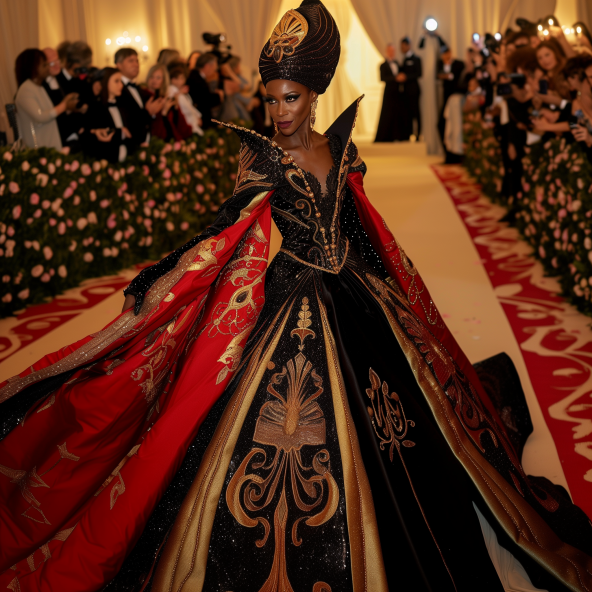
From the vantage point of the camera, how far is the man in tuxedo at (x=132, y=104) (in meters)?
5.18

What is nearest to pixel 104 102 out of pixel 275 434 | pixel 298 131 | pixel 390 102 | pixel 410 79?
pixel 298 131

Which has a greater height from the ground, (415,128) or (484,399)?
(415,128)

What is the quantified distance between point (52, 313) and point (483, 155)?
5.47 m

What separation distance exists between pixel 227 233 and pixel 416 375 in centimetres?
65

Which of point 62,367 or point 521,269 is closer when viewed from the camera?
point 62,367

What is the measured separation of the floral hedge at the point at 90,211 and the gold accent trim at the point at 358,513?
302 cm

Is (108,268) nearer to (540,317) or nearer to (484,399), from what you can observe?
(540,317)

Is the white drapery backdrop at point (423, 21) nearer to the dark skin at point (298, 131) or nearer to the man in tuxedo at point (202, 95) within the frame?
the man in tuxedo at point (202, 95)

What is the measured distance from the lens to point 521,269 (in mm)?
4664

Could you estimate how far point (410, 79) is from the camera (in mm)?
11297

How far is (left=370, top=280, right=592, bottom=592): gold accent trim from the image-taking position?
1706mm

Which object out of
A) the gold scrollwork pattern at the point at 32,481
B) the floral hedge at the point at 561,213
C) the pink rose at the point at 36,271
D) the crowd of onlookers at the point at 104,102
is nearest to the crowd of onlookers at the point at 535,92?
the floral hedge at the point at 561,213

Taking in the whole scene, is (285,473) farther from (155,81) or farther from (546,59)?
(155,81)

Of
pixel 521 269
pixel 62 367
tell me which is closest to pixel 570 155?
pixel 521 269
